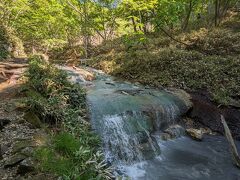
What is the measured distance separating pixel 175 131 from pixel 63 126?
4232mm

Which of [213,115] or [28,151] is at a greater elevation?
[28,151]

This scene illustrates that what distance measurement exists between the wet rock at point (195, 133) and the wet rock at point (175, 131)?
22 centimetres

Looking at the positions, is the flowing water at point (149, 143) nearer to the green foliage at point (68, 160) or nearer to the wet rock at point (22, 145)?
the green foliage at point (68, 160)

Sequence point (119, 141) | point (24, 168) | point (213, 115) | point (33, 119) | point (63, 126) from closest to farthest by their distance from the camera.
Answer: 1. point (24, 168)
2. point (33, 119)
3. point (63, 126)
4. point (119, 141)
5. point (213, 115)

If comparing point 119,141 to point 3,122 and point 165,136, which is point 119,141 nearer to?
point 165,136

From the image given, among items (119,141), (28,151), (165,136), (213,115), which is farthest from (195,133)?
(28,151)

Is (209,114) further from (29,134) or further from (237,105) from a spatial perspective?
(29,134)

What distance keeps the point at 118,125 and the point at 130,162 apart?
1.26 m

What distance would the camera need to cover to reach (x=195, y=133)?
923cm

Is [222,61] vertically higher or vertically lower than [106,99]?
higher

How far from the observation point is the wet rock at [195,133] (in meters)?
9.08

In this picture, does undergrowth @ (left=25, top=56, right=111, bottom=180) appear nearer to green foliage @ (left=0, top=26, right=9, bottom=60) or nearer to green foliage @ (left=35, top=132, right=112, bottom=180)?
green foliage @ (left=35, top=132, right=112, bottom=180)

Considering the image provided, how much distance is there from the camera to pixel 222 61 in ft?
44.0

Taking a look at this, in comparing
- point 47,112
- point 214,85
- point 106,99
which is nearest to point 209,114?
point 214,85
